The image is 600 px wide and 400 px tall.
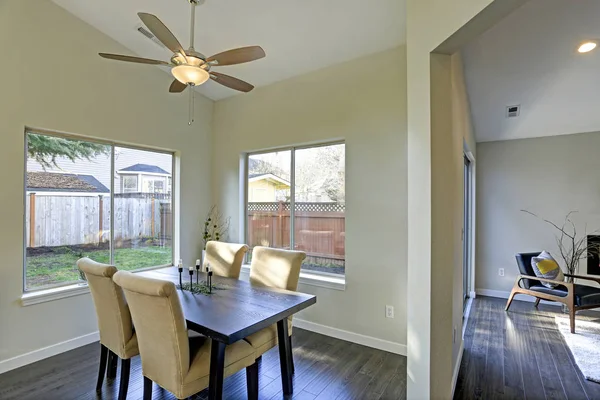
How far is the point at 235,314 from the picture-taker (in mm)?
1892

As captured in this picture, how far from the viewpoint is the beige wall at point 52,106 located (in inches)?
105

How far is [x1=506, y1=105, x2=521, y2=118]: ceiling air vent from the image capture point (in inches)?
151

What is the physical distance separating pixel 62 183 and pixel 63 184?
0.01 m

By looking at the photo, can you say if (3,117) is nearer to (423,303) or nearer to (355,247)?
(355,247)

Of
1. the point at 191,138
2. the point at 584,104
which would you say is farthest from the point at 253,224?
the point at 584,104

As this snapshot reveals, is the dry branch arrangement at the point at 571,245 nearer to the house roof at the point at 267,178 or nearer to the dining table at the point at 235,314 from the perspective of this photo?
the house roof at the point at 267,178

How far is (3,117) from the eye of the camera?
104 inches

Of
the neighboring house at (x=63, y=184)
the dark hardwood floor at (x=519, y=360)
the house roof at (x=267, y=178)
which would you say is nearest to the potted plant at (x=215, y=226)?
the house roof at (x=267, y=178)

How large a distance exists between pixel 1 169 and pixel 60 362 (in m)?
1.82

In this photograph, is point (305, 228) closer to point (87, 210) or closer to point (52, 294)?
point (87, 210)

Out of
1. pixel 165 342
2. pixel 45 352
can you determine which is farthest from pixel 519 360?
pixel 45 352

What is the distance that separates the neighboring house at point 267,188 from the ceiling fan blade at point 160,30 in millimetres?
2222

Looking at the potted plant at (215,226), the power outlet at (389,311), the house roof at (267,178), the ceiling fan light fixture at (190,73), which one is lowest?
the power outlet at (389,311)

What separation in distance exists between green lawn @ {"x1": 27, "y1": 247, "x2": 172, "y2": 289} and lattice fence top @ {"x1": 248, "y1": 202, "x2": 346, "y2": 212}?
1.55 meters
